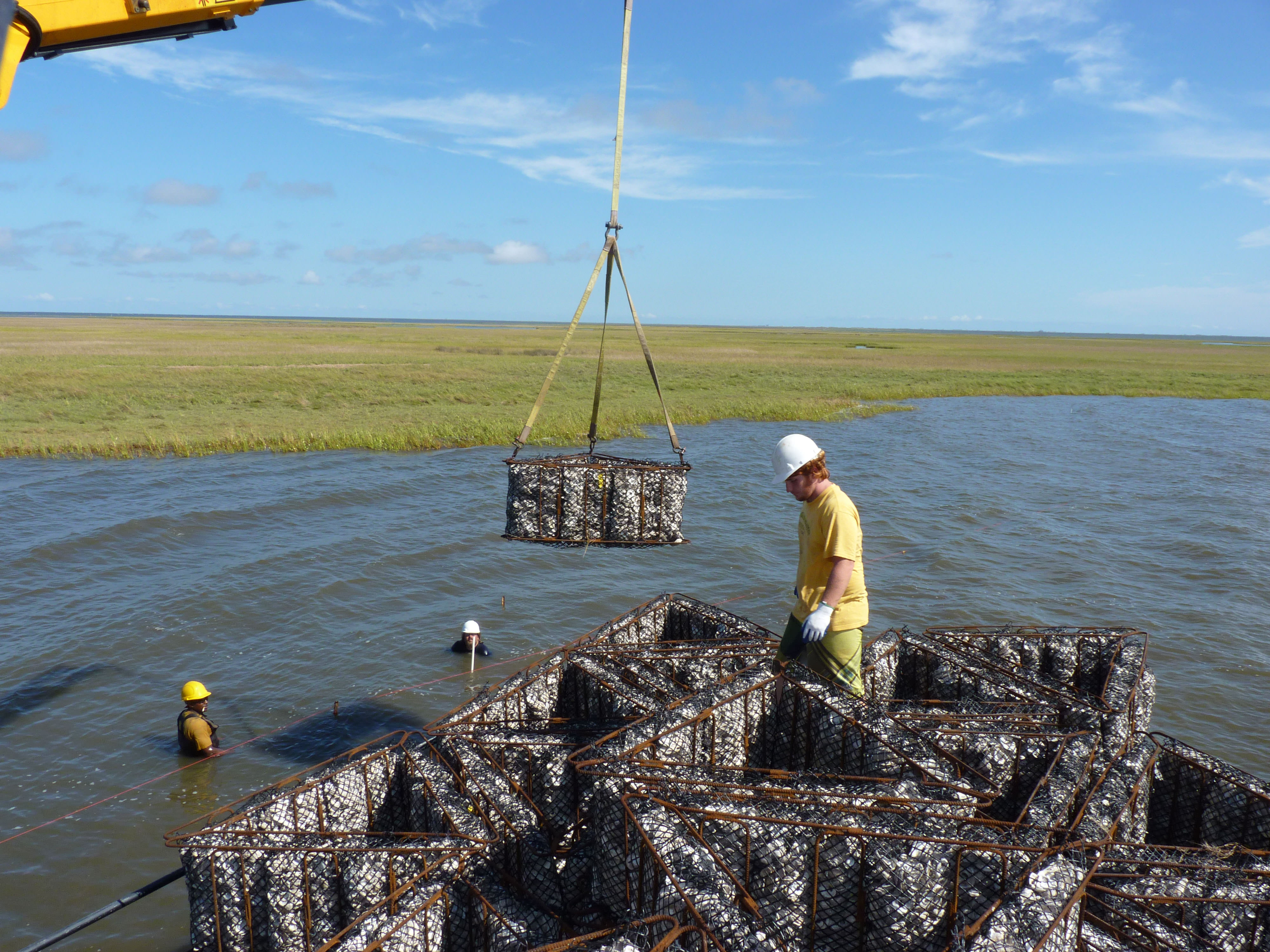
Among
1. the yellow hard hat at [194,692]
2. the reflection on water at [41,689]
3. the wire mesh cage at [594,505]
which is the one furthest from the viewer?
the reflection on water at [41,689]

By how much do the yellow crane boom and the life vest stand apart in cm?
659

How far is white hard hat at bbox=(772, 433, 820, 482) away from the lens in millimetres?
5672

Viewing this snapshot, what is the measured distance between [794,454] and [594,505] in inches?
128

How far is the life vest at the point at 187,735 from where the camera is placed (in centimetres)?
923

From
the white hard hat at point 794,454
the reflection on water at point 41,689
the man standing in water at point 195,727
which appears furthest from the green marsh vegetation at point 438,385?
the white hard hat at point 794,454

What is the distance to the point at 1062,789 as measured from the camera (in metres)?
5.49

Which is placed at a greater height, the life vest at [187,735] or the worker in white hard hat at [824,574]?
the worker in white hard hat at [824,574]

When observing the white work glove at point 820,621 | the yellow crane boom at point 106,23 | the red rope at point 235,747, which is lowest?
the red rope at point 235,747

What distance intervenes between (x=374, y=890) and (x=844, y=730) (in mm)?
3332

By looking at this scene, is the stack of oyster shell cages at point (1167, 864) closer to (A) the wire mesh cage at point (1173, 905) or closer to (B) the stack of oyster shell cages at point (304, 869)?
(A) the wire mesh cage at point (1173, 905)

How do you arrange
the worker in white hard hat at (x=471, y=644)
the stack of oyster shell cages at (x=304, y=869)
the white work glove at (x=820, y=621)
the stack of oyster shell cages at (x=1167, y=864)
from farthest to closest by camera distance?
1. the worker in white hard hat at (x=471, y=644)
2. the white work glove at (x=820, y=621)
3. the stack of oyster shell cages at (x=304, y=869)
4. the stack of oyster shell cages at (x=1167, y=864)

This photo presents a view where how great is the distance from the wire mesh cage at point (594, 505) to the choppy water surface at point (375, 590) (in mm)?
3753

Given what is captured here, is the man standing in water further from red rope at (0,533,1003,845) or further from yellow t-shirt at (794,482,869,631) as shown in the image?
yellow t-shirt at (794,482,869,631)

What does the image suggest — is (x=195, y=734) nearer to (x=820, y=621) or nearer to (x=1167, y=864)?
(x=820, y=621)
